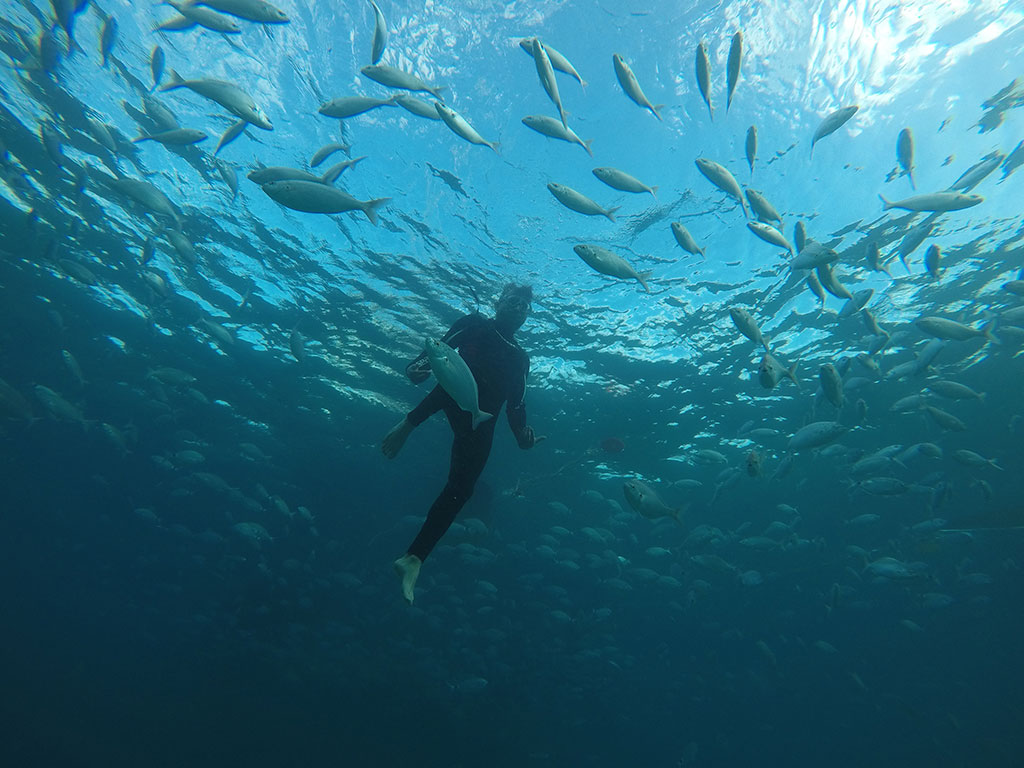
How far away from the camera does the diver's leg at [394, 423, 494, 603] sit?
4.27 m

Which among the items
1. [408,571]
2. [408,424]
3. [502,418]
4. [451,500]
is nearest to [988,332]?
[451,500]

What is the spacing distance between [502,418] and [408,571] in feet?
34.1

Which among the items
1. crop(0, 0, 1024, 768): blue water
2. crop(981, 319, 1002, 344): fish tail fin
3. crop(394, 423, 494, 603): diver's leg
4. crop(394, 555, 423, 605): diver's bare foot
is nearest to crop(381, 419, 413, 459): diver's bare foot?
crop(394, 423, 494, 603): diver's leg

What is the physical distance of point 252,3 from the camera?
401 centimetres

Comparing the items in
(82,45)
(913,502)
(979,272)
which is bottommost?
(82,45)

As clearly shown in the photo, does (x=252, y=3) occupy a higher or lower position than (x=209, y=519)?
higher

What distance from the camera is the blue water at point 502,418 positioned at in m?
7.78

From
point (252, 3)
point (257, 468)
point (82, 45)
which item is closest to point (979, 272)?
point (252, 3)

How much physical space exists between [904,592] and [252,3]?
27935 mm

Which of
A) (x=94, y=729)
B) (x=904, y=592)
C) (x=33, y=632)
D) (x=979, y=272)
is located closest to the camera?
(x=979, y=272)

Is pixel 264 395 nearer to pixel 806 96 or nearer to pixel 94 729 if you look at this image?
pixel 806 96

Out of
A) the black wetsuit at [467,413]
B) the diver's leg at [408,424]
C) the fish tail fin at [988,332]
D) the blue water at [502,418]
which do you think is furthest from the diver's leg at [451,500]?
the fish tail fin at [988,332]

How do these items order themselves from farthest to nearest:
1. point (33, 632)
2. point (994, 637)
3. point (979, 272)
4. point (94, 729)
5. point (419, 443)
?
point (33, 632) → point (94, 729) → point (994, 637) → point (419, 443) → point (979, 272)

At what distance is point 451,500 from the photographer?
15.4 feet
